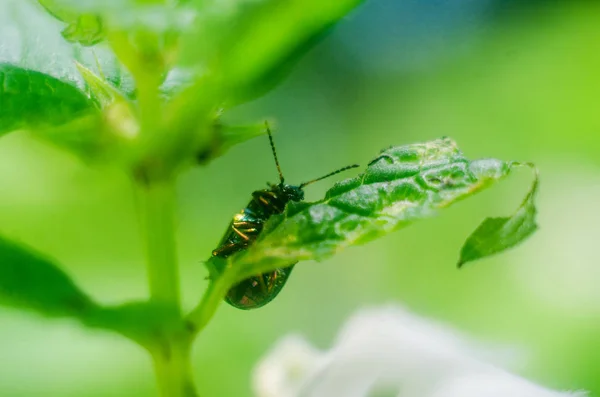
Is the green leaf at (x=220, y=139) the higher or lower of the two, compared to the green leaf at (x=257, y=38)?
lower

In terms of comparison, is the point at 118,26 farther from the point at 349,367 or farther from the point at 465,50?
the point at 465,50

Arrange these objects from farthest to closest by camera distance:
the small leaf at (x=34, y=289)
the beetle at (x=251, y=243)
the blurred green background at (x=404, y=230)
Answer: the blurred green background at (x=404, y=230), the beetle at (x=251, y=243), the small leaf at (x=34, y=289)

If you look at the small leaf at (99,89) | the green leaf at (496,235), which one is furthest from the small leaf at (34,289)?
the green leaf at (496,235)

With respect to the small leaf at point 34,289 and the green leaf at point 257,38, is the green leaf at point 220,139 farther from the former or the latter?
the small leaf at point 34,289

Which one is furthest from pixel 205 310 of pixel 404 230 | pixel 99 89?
pixel 404 230

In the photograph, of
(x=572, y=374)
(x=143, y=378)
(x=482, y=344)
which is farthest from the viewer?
(x=143, y=378)

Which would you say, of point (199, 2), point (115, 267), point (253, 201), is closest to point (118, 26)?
point (199, 2)
